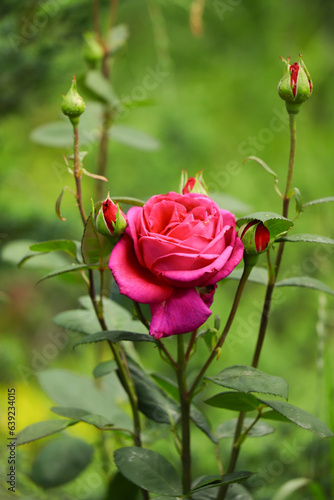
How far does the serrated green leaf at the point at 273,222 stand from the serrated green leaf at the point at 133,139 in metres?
0.38

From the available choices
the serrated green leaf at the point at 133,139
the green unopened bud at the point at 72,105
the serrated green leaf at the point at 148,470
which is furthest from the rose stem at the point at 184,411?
the serrated green leaf at the point at 133,139

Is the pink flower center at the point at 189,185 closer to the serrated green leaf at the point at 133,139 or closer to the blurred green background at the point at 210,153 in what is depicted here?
the serrated green leaf at the point at 133,139

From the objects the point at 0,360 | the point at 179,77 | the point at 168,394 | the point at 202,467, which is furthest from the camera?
the point at 179,77

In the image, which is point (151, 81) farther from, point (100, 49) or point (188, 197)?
point (188, 197)

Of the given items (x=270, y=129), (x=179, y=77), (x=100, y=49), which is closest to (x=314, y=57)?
(x=270, y=129)

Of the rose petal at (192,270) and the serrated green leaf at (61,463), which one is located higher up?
the rose petal at (192,270)

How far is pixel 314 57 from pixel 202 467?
3.35 ft

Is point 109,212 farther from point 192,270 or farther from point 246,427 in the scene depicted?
point 246,427

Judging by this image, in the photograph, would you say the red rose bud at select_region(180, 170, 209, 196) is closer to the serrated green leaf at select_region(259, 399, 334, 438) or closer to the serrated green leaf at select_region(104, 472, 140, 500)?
the serrated green leaf at select_region(259, 399, 334, 438)

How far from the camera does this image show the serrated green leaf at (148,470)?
312 millimetres

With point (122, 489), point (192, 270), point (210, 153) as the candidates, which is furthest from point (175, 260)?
point (210, 153)

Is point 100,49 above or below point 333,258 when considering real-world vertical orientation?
above

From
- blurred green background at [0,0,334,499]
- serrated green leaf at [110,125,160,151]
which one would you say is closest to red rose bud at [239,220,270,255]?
serrated green leaf at [110,125,160,151]

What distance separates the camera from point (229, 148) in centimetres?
132
